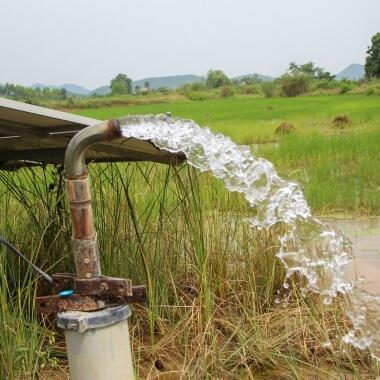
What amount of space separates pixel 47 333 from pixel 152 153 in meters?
0.75

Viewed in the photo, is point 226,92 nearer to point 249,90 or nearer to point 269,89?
point 249,90

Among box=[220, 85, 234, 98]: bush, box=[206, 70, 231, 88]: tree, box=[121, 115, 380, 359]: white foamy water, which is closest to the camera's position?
box=[121, 115, 380, 359]: white foamy water

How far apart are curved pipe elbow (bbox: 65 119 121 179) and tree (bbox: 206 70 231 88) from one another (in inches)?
2143

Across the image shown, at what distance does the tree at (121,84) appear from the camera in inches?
2263

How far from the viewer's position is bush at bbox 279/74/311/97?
Result: 32.8 m

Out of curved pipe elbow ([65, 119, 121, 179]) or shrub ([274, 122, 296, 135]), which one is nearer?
curved pipe elbow ([65, 119, 121, 179])

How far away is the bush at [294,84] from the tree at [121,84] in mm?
24379

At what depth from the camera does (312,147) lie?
25.0 ft

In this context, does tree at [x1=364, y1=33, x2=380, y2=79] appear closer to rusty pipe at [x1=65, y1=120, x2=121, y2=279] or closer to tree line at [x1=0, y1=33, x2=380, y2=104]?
tree line at [x1=0, y1=33, x2=380, y2=104]

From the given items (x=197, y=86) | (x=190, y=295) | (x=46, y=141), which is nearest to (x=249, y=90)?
(x=197, y=86)

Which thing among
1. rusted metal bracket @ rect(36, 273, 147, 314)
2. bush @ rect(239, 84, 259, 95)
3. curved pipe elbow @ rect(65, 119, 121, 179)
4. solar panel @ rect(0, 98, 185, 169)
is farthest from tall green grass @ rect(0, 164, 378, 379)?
bush @ rect(239, 84, 259, 95)

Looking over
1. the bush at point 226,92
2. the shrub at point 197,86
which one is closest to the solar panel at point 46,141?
the bush at point 226,92

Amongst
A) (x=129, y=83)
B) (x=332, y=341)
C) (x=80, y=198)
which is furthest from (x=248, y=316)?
(x=129, y=83)

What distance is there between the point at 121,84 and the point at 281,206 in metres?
62.0
